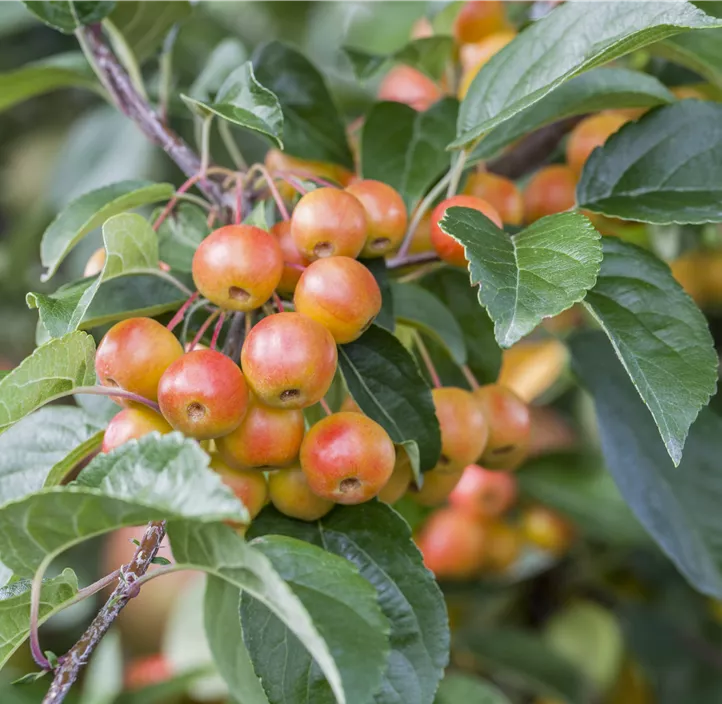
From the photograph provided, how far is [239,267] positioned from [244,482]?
0.40 ft

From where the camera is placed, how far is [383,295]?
0.51 m

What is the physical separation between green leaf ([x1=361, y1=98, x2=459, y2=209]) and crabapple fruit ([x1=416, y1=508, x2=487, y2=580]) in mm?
522

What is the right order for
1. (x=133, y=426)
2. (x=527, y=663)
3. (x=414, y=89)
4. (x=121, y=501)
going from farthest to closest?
(x=527, y=663) → (x=414, y=89) → (x=133, y=426) → (x=121, y=501)

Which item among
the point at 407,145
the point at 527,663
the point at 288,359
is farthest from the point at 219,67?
the point at 527,663

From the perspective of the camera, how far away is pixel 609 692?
1162mm

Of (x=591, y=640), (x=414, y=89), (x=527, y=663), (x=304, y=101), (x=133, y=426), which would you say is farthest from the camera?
(x=591, y=640)

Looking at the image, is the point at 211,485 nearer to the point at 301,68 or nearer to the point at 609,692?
the point at 301,68

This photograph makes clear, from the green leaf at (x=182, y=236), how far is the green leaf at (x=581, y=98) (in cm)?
19

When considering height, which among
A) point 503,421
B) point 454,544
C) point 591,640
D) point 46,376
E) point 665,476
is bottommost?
point 591,640

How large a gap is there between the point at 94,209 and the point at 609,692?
0.99m

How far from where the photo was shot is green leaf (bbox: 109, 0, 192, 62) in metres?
0.65

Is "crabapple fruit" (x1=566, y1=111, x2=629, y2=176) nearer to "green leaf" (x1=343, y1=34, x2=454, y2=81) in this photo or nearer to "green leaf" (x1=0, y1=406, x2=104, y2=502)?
"green leaf" (x1=343, y1=34, x2=454, y2=81)

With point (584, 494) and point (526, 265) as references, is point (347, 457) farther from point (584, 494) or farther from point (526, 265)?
point (584, 494)

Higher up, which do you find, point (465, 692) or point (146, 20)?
point (146, 20)
